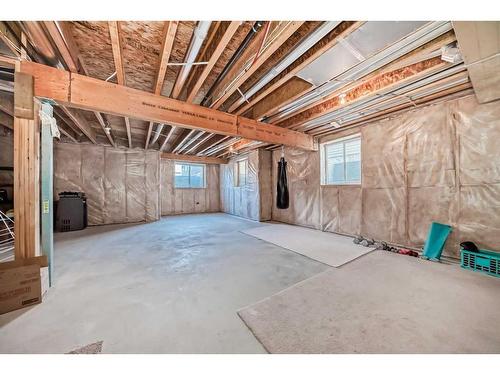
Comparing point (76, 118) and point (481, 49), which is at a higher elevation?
point (76, 118)

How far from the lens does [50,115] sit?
206 cm

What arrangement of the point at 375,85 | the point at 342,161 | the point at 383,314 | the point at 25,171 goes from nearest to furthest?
the point at 383,314 < the point at 25,171 < the point at 375,85 < the point at 342,161

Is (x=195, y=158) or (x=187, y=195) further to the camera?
(x=187, y=195)

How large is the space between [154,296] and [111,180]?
5231 millimetres

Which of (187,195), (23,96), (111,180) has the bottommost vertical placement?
(187,195)

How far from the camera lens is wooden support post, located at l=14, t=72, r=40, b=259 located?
5.74 ft

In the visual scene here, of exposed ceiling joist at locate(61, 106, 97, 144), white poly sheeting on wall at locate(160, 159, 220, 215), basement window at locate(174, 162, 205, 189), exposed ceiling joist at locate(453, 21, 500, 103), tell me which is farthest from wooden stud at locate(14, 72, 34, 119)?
basement window at locate(174, 162, 205, 189)

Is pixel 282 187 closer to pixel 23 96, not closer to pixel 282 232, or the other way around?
pixel 282 232

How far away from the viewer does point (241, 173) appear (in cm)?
728

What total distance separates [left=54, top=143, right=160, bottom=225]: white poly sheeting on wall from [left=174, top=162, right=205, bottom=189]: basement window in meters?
1.47

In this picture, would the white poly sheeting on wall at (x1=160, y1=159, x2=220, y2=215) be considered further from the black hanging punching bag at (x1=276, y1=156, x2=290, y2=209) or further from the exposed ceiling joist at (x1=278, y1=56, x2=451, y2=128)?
the exposed ceiling joist at (x1=278, y1=56, x2=451, y2=128)

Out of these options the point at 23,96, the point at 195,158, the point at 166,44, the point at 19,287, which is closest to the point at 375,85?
the point at 166,44

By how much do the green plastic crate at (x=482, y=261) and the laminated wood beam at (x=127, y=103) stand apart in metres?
3.36

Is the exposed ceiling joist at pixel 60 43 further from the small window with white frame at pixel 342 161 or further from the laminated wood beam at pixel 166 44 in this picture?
the small window with white frame at pixel 342 161
